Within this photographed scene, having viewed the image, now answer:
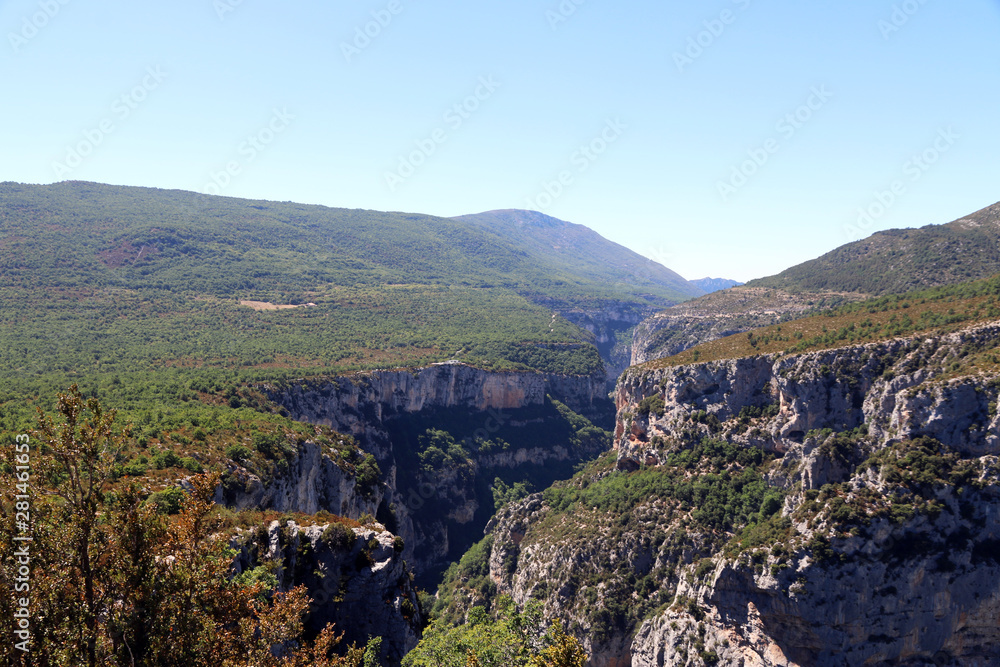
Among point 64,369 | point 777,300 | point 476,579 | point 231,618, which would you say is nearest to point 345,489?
point 476,579

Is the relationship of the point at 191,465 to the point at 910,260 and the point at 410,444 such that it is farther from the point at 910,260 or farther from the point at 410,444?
the point at 910,260

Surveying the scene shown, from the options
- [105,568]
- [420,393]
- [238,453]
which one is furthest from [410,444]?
[105,568]

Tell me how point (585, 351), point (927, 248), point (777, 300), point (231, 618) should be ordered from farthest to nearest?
point (585, 351)
point (777, 300)
point (927, 248)
point (231, 618)

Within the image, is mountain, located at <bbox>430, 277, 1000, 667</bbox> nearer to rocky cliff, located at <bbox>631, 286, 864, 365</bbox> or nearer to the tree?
the tree

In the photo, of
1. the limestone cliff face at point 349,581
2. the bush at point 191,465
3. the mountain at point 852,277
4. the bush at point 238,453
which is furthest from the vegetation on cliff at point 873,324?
the bush at point 191,465

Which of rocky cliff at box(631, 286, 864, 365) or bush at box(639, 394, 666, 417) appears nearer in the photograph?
bush at box(639, 394, 666, 417)

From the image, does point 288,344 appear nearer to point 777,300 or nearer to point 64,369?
point 64,369

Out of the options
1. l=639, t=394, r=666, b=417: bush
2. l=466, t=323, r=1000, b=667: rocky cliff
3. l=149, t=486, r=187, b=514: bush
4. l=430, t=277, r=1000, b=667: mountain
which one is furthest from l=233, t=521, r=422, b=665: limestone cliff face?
l=639, t=394, r=666, b=417: bush
